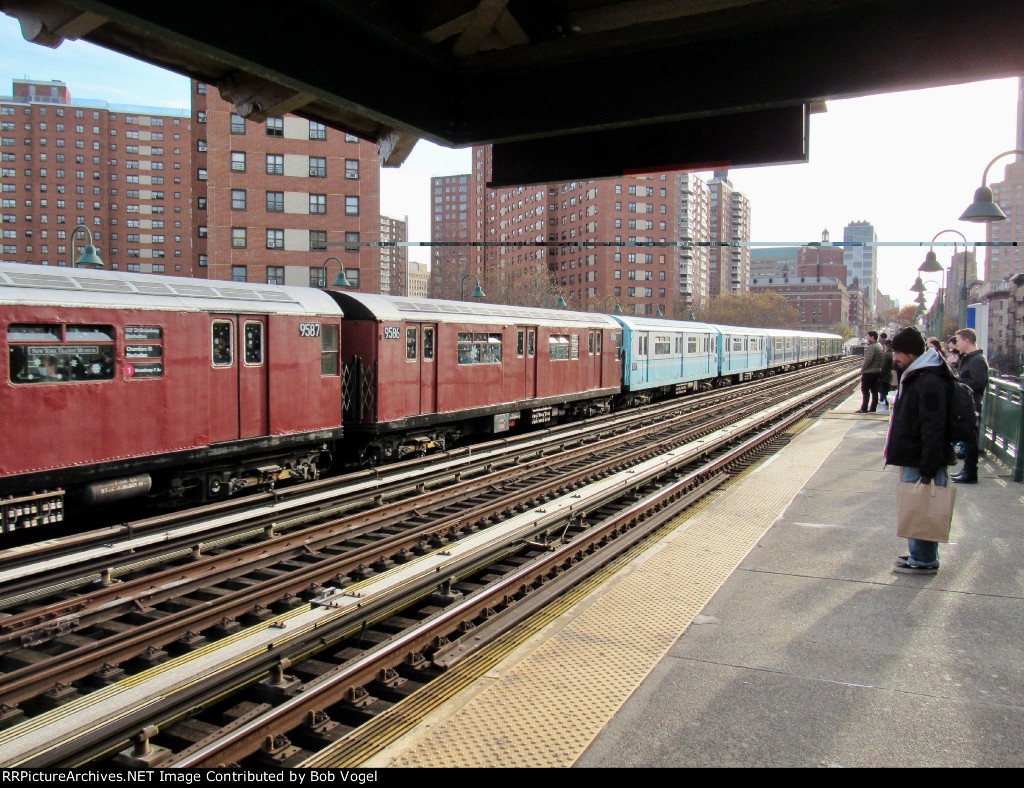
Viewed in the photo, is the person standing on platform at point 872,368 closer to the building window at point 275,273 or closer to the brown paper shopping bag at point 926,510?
the brown paper shopping bag at point 926,510

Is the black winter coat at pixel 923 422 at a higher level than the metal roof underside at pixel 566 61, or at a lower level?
lower

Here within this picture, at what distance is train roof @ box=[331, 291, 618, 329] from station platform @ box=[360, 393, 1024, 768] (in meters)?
6.98

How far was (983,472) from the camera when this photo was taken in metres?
12.1

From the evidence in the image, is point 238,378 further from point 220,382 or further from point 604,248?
point 604,248

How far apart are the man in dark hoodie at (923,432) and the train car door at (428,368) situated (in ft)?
29.4

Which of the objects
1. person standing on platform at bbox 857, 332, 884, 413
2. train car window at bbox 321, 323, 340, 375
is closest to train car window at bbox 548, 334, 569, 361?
train car window at bbox 321, 323, 340, 375

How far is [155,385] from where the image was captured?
9.37 m

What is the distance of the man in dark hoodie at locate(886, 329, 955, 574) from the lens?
638 cm

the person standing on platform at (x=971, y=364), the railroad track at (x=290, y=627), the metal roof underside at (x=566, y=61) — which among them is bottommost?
the railroad track at (x=290, y=627)

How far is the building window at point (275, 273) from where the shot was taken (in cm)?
4859

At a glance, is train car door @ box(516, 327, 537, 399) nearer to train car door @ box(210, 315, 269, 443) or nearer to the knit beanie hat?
train car door @ box(210, 315, 269, 443)

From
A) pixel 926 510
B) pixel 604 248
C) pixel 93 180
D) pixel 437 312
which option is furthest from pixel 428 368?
pixel 93 180

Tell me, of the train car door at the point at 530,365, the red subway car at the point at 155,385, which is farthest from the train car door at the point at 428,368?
the train car door at the point at 530,365

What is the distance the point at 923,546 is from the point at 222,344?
8521 millimetres
